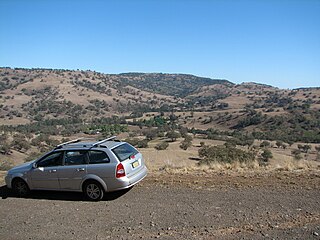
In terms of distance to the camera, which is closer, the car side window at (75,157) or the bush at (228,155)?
the car side window at (75,157)

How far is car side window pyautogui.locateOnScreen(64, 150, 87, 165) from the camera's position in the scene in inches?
337

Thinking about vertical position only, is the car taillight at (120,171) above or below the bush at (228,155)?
above

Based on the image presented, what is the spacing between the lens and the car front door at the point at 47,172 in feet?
28.8

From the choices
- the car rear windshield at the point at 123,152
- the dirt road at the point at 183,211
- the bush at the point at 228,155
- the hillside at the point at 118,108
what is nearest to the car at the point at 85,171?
the car rear windshield at the point at 123,152

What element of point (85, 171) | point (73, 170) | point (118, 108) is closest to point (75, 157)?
point (73, 170)

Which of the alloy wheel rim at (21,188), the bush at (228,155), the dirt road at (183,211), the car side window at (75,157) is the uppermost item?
the car side window at (75,157)

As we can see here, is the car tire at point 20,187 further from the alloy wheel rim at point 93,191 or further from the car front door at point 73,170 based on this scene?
the alloy wheel rim at point 93,191

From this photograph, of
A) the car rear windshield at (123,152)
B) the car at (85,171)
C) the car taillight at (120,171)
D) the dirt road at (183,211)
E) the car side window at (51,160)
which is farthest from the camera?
the car side window at (51,160)

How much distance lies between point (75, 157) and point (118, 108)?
110 m

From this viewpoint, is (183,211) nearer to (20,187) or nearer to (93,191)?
(93,191)

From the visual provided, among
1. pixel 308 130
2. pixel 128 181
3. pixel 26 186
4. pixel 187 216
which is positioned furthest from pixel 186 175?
pixel 308 130

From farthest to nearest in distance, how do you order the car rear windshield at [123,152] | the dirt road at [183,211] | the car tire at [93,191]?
the car rear windshield at [123,152], the car tire at [93,191], the dirt road at [183,211]

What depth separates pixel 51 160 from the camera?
8961 millimetres

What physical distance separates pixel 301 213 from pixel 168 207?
292 cm
